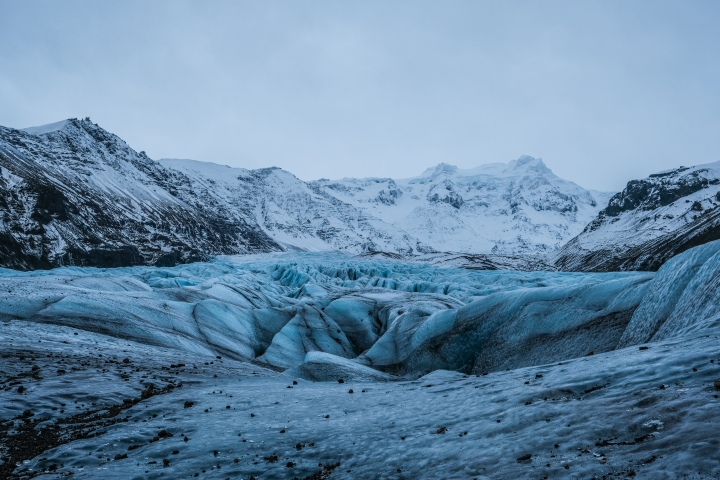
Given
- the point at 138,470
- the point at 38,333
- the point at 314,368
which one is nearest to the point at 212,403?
the point at 138,470

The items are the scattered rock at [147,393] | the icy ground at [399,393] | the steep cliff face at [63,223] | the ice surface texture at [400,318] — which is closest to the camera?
the icy ground at [399,393]

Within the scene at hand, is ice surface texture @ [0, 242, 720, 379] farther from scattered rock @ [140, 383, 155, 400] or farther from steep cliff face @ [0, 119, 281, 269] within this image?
steep cliff face @ [0, 119, 281, 269]

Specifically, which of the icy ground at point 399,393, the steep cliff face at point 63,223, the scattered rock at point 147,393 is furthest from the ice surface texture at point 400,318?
the steep cliff face at point 63,223

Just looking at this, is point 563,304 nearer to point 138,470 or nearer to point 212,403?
point 212,403

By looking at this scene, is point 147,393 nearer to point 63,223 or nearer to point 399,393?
point 399,393

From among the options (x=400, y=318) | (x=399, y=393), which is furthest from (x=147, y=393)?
(x=400, y=318)

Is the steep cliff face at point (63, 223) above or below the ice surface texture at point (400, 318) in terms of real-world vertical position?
above

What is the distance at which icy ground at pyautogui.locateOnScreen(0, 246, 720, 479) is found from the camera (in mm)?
10109

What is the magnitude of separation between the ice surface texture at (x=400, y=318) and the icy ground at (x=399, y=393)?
0.49 feet

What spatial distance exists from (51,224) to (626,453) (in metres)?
162

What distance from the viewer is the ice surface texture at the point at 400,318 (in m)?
21.4

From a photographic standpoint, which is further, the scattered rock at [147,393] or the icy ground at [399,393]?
the scattered rock at [147,393]

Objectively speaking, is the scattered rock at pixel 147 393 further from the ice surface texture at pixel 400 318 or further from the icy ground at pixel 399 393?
the ice surface texture at pixel 400 318

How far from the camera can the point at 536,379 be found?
1580cm
